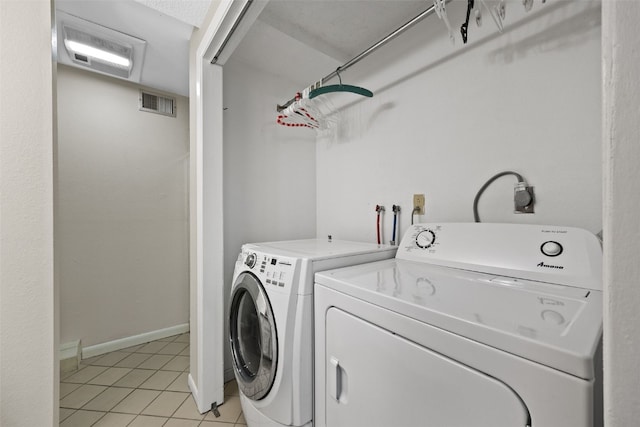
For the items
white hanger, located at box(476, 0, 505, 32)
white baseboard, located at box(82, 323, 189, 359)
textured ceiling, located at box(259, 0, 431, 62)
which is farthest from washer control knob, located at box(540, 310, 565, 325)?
white baseboard, located at box(82, 323, 189, 359)

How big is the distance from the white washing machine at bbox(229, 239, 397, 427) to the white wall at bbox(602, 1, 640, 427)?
0.85 meters

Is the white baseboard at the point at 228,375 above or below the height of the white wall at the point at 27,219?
below

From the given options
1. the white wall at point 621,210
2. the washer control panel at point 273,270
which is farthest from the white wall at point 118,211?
the white wall at point 621,210

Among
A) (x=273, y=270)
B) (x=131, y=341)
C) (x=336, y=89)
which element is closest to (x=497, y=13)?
(x=336, y=89)

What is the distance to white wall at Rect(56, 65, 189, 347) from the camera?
1.99m

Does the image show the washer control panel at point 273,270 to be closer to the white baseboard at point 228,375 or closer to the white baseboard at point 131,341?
the white baseboard at point 228,375

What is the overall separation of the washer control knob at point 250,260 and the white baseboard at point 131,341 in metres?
1.72

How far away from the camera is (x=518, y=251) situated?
36.8 inches

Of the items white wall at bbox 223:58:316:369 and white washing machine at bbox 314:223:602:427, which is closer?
white washing machine at bbox 314:223:602:427

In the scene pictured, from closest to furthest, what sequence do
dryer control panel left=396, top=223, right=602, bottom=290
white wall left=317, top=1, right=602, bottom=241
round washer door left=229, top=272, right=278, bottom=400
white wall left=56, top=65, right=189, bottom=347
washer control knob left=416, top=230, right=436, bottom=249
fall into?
dryer control panel left=396, top=223, right=602, bottom=290 < white wall left=317, top=1, right=602, bottom=241 < round washer door left=229, top=272, right=278, bottom=400 < washer control knob left=416, top=230, right=436, bottom=249 < white wall left=56, top=65, right=189, bottom=347

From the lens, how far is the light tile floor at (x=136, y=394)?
1.43 m

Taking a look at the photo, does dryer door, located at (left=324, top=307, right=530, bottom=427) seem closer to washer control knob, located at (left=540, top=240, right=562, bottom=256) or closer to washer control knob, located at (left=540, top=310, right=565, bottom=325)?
washer control knob, located at (left=540, top=310, right=565, bottom=325)

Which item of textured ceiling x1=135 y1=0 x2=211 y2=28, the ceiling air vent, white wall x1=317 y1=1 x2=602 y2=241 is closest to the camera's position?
white wall x1=317 y1=1 x2=602 y2=241

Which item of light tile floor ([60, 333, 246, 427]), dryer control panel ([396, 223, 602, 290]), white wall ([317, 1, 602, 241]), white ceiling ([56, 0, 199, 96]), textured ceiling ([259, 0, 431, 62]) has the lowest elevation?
light tile floor ([60, 333, 246, 427])
